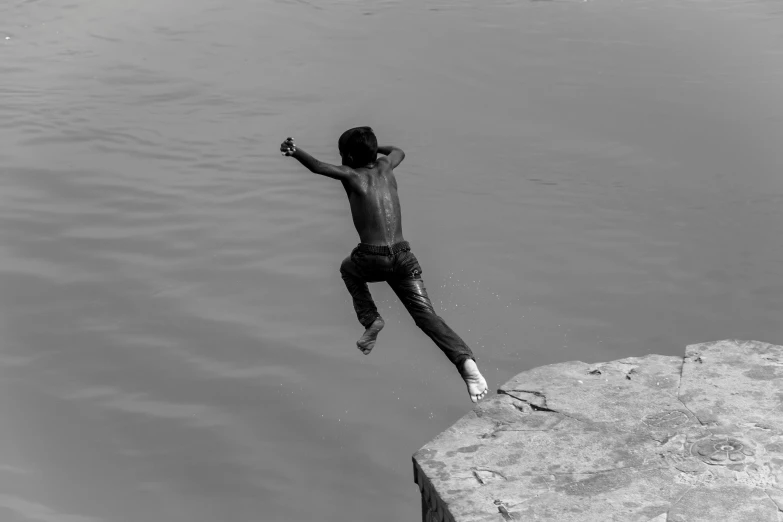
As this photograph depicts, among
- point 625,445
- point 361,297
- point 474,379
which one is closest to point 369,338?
point 361,297

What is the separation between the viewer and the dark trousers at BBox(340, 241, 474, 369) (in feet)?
21.4

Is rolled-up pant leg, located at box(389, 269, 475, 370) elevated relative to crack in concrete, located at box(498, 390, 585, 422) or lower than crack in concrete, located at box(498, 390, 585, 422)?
elevated

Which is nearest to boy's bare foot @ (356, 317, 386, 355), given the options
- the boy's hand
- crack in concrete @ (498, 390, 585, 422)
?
crack in concrete @ (498, 390, 585, 422)

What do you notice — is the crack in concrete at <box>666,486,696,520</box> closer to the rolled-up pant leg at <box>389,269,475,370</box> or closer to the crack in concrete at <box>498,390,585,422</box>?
the crack in concrete at <box>498,390,585,422</box>

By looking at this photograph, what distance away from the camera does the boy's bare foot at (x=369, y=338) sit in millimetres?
6633

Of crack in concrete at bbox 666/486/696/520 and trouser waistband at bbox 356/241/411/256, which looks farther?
trouser waistband at bbox 356/241/411/256

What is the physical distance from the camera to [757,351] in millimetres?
7695

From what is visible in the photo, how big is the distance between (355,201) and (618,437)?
85.3 inches

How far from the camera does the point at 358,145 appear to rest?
6293mm

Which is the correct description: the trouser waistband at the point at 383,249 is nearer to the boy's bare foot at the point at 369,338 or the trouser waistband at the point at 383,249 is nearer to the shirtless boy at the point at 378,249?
the shirtless boy at the point at 378,249

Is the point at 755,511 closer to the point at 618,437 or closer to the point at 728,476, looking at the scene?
the point at 728,476

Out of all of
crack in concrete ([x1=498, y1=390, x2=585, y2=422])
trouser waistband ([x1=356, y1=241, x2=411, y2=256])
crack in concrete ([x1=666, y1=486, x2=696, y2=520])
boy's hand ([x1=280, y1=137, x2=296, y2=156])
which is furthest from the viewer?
crack in concrete ([x1=498, y1=390, x2=585, y2=422])

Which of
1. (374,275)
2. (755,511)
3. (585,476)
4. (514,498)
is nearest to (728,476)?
(755,511)

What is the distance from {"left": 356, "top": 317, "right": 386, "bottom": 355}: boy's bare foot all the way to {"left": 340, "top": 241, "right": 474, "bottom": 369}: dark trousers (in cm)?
4
